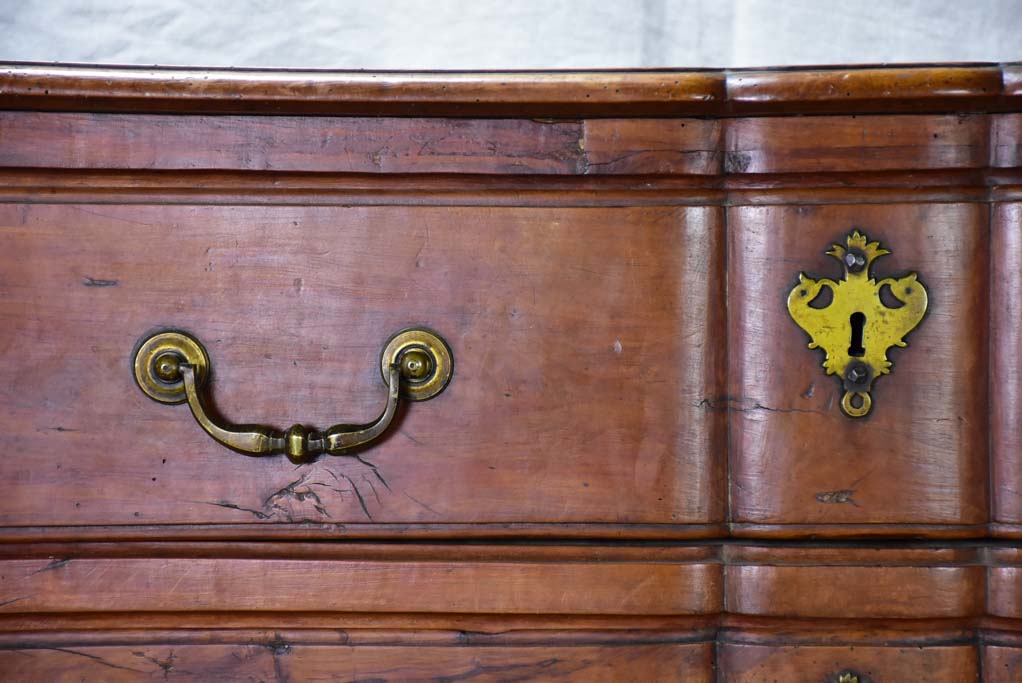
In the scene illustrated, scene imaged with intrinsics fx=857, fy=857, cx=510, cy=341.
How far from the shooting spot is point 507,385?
512mm

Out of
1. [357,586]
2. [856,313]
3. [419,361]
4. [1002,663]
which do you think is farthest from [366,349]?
[1002,663]

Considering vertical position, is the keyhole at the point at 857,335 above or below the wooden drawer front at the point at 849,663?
above

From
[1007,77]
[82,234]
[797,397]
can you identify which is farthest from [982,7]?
[82,234]

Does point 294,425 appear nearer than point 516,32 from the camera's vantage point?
Yes

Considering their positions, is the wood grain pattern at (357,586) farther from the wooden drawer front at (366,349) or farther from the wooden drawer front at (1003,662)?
the wooden drawer front at (1003,662)

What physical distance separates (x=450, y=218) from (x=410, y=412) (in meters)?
0.12

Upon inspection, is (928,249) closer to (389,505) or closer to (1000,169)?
(1000,169)

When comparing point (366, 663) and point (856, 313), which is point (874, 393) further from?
point (366, 663)

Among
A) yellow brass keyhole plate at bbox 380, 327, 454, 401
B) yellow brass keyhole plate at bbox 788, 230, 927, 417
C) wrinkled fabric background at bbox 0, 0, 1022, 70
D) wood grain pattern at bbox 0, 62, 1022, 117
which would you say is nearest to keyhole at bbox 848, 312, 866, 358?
yellow brass keyhole plate at bbox 788, 230, 927, 417

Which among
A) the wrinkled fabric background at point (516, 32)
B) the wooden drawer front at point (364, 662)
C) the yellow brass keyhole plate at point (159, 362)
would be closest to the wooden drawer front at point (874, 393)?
the wooden drawer front at point (364, 662)

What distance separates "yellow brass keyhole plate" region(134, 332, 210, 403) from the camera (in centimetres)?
50

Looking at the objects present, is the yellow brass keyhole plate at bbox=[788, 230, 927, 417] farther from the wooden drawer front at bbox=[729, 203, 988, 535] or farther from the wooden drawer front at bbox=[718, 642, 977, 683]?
the wooden drawer front at bbox=[718, 642, 977, 683]

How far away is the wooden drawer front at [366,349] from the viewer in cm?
50

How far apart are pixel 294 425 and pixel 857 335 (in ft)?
1.10
